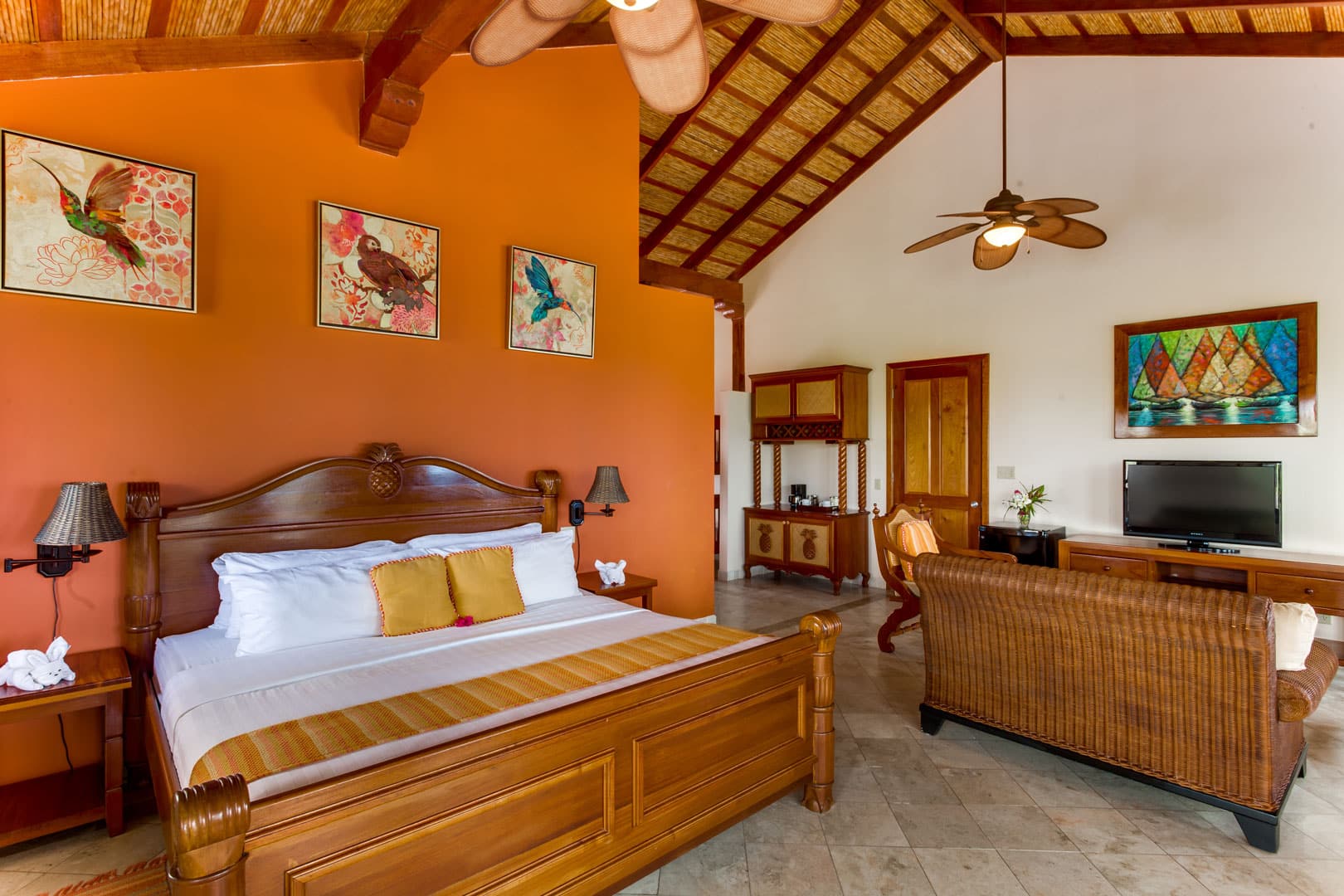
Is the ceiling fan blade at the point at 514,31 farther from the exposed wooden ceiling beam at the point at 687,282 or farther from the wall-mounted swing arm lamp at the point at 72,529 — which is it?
the exposed wooden ceiling beam at the point at 687,282

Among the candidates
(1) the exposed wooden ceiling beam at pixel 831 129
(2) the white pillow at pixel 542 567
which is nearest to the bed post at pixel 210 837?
(2) the white pillow at pixel 542 567

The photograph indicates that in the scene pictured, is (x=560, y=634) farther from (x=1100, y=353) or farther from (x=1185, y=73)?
(x=1185, y=73)

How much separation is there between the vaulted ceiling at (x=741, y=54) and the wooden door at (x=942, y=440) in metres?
2.19

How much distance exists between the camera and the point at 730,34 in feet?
16.4

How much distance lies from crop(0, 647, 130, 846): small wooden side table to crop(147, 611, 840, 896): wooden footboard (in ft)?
0.40

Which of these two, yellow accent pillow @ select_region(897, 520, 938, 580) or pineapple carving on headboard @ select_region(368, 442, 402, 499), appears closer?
pineapple carving on headboard @ select_region(368, 442, 402, 499)

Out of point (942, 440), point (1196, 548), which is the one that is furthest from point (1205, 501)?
point (942, 440)

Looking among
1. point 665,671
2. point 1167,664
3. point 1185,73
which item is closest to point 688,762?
point 665,671

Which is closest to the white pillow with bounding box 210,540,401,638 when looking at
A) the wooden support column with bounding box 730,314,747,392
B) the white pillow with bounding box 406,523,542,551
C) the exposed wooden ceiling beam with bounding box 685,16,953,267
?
the white pillow with bounding box 406,523,542,551

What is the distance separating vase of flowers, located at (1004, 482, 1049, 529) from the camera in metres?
5.19

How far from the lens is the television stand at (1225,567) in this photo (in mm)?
3789

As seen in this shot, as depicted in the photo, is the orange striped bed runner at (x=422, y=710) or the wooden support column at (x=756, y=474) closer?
the orange striped bed runner at (x=422, y=710)

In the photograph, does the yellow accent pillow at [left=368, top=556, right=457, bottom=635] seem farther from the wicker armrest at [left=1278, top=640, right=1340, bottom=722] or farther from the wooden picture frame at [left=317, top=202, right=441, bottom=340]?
the wicker armrest at [left=1278, top=640, right=1340, bottom=722]

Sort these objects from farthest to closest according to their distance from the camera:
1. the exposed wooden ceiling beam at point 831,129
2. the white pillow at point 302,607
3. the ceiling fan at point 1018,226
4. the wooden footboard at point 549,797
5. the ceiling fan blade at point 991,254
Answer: the exposed wooden ceiling beam at point 831,129
the ceiling fan blade at point 991,254
the ceiling fan at point 1018,226
the white pillow at point 302,607
the wooden footboard at point 549,797
